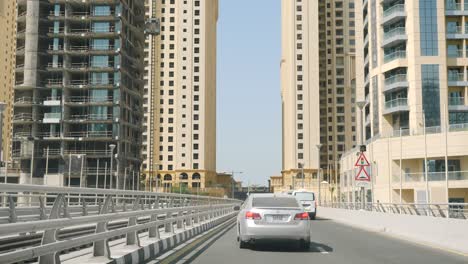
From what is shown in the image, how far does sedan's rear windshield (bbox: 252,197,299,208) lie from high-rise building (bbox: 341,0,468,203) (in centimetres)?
5142

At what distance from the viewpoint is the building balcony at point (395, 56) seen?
2899 inches

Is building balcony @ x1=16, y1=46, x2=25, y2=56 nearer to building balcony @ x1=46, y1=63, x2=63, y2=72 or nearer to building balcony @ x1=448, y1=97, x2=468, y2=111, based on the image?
building balcony @ x1=46, y1=63, x2=63, y2=72

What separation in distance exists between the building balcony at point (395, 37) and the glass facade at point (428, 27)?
7.49ft

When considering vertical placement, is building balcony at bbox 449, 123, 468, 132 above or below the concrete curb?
above

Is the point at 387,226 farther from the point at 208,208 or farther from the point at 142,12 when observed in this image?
the point at 142,12

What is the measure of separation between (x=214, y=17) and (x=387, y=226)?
14488cm

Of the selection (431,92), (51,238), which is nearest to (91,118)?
(431,92)

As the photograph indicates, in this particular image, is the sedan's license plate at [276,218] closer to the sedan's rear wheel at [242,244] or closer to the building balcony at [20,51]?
the sedan's rear wheel at [242,244]

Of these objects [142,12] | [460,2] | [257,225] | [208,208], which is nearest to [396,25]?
[460,2]

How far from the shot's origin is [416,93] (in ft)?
234

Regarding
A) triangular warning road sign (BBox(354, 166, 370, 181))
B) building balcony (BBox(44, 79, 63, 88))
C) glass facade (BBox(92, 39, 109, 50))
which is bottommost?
triangular warning road sign (BBox(354, 166, 370, 181))

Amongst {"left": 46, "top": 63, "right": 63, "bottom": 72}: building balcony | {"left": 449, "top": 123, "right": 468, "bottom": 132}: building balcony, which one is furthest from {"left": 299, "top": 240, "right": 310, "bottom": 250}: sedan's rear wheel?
{"left": 46, "top": 63, "right": 63, "bottom": 72}: building balcony

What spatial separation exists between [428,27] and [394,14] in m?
4.47

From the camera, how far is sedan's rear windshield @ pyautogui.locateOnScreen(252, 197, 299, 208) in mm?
15906
